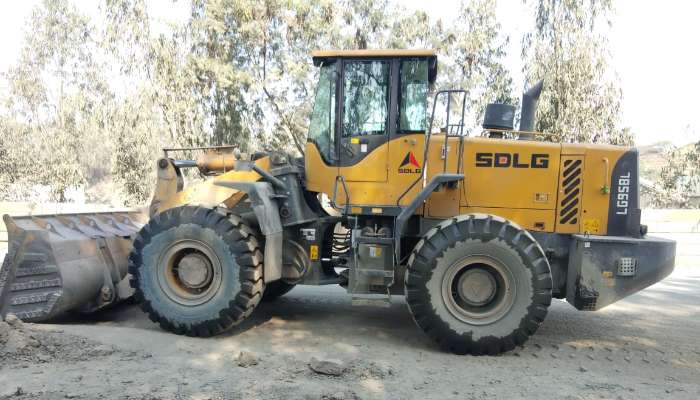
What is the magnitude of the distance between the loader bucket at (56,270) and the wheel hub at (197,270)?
1098 mm

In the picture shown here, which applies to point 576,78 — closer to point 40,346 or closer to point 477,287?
point 477,287

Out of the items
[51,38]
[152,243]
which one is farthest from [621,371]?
[51,38]

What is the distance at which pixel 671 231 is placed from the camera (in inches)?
719

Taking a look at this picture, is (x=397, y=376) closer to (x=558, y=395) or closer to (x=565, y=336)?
(x=558, y=395)

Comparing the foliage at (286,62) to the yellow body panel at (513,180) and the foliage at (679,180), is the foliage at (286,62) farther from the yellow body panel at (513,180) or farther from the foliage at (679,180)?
the foliage at (679,180)

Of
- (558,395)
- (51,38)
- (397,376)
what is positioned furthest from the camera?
(51,38)

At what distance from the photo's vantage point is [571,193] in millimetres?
5254

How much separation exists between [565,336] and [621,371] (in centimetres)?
107

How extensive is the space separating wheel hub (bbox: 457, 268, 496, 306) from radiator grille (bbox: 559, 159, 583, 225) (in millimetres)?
1103

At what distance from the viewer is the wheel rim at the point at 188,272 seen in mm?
5168

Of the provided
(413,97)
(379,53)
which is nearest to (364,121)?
(413,97)

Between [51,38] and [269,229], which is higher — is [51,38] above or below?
above

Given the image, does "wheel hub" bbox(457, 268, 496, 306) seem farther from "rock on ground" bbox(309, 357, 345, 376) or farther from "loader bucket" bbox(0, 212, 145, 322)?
"loader bucket" bbox(0, 212, 145, 322)

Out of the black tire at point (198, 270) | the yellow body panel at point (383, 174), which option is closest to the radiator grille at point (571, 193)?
the yellow body panel at point (383, 174)
